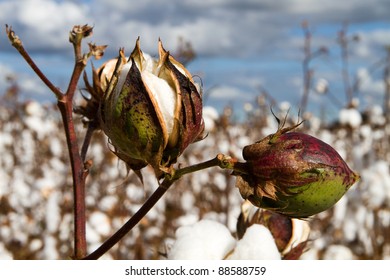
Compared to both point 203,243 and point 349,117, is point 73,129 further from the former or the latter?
point 349,117

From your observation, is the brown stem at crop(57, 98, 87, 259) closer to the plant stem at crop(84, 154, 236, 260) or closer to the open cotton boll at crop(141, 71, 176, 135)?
the plant stem at crop(84, 154, 236, 260)

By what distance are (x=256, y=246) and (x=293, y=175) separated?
0.27 meters

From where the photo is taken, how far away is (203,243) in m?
1.20

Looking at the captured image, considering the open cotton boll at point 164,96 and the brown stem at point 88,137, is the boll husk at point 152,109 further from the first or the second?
the brown stem at point 88,137

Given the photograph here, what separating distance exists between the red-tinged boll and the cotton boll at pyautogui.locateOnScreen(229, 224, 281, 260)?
212 mm

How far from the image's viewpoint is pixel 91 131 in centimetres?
122

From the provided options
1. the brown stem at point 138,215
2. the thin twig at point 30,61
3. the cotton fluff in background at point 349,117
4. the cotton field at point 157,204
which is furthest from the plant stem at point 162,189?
the cotton fluff in background at point 349,117

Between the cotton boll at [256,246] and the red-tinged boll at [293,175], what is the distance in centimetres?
21

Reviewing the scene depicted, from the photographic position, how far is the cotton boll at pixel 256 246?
1170 mm

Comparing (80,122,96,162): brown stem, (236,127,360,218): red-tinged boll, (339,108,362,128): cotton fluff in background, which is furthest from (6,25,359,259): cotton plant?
(339,108,362,128): cotton fluff in background

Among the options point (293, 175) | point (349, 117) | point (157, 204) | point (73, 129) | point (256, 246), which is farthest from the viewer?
point (157, 204)

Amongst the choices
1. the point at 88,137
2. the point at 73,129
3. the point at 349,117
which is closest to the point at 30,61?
the point at 73,129

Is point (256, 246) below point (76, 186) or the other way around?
below

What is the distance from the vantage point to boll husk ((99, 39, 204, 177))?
0.94 metres
